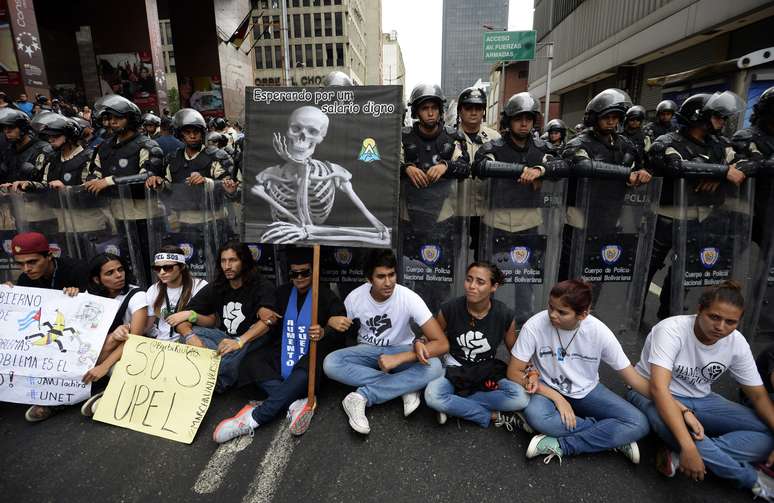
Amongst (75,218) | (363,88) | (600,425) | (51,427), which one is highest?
(363,88)

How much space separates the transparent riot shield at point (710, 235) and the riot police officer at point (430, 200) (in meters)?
1.83

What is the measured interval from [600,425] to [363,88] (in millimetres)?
2574

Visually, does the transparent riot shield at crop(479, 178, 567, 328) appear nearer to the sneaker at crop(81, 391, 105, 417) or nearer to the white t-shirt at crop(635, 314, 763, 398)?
the white t-shirt at crop(635, 314, 763, 398)

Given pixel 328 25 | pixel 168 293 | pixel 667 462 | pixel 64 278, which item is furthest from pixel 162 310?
pixel 328 25

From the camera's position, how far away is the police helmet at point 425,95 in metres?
3.91

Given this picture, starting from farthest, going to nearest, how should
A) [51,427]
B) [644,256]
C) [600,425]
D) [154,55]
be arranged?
[154,55]
[644,256]
[51,427]
[600,425]

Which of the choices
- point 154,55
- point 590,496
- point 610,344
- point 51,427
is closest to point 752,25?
point 610,344

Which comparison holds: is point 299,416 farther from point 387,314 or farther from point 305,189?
point 305,189

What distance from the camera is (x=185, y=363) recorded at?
2.85 meters

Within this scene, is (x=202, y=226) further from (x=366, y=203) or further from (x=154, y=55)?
(x=154, y=55)

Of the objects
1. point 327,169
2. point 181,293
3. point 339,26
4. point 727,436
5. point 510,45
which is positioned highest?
point 339,26

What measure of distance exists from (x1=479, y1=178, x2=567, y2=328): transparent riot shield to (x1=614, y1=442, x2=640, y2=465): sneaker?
1624mm

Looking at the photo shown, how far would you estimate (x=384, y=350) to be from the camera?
312 cm

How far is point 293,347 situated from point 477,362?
1.33 meters
